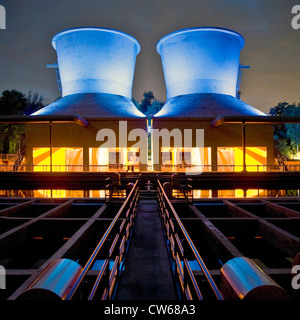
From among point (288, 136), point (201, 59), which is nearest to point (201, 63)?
point (201, 59)

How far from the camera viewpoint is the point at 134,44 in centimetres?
2877

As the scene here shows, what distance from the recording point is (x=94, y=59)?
26344mm

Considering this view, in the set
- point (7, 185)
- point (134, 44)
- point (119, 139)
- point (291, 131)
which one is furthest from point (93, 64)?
point (291, 131)

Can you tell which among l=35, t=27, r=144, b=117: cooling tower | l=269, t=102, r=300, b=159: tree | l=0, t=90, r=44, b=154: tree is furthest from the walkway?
l=269, t=102, r=300, b=159: tree

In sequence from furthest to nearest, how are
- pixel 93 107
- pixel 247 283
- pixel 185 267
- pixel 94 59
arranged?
1. pixel 94 59
2. pixel 93 107
3. pixel 185 267
4. pixel 247 283

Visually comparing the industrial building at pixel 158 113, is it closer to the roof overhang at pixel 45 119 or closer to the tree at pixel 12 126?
the roof overhang at pixel 45 119

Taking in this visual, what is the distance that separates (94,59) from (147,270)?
2648 centimetres

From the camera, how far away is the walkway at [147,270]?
3.34 metres

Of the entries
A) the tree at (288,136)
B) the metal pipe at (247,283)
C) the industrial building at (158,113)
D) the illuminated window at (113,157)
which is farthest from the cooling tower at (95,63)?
the tree at (288,136)

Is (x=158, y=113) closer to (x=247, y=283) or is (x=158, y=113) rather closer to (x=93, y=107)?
(x=93, y=107)

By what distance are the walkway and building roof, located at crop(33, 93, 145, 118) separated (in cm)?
1668

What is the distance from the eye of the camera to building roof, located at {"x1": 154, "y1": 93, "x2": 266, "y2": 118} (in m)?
21.9

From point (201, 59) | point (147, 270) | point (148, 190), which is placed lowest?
point (147, 270)

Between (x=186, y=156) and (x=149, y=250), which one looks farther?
(x=186, y=156)
